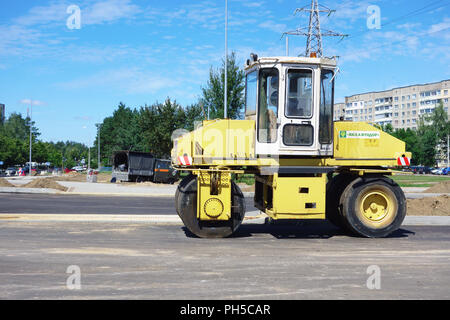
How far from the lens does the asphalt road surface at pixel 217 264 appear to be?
5855mm

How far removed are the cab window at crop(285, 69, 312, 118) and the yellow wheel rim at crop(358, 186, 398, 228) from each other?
7.94 ft

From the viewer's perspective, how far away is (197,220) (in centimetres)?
996

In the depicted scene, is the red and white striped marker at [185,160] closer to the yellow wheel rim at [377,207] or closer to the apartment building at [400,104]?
the yellow wheel rim at [377,207]

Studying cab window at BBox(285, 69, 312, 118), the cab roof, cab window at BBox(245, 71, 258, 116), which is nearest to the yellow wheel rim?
cab window at BBox(285, 69, 312, 118)

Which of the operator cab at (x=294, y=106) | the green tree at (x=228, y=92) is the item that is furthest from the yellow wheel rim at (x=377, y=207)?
the green tree at (x=228, y=92)

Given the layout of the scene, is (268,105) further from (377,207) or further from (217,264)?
(217,264)

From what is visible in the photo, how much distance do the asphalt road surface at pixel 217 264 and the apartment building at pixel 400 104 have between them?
353 ft

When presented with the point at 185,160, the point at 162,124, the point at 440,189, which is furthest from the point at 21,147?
the point at 185,160

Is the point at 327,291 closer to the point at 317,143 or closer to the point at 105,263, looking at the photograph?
the point at 105,263

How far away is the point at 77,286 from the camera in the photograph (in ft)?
19.6

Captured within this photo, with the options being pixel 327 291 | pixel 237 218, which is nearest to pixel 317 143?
pixel 237 218

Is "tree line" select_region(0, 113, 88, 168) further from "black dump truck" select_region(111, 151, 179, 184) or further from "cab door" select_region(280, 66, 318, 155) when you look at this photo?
"cab door" select_region(280, 66, 318, 155)
